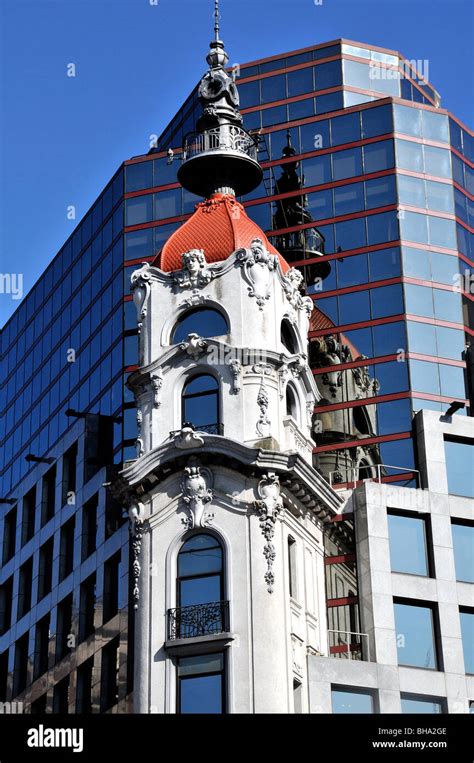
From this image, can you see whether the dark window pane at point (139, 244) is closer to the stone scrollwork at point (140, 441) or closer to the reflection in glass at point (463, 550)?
the stone scrollwork at point (140, 441)

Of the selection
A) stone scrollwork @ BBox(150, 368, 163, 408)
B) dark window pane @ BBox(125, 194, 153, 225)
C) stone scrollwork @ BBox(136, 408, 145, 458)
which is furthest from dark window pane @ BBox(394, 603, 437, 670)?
dark window pane @ BBox(125, 194, 153, 225)

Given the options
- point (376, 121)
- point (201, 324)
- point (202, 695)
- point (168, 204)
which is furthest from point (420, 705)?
point (168, 204)

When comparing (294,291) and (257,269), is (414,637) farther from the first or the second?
(257,269)

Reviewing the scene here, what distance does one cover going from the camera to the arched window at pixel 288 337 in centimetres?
6719

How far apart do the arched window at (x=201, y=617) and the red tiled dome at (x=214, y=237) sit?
12.1 meters

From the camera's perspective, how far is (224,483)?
6197cm

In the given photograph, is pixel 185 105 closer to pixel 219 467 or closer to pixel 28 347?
pixel 28 347

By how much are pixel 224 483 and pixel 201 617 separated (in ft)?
17.1

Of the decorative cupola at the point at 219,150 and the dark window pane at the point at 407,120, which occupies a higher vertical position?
the dark window pane at the point at 407,120

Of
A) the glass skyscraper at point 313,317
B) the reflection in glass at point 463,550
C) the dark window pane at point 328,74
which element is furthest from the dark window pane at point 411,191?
the reflection in glass at point 463,550

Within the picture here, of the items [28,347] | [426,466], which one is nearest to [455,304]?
[426,466]

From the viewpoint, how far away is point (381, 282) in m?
75.8

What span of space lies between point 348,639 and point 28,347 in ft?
113

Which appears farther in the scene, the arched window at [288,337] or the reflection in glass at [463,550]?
the reflection in glass at [463,550]
